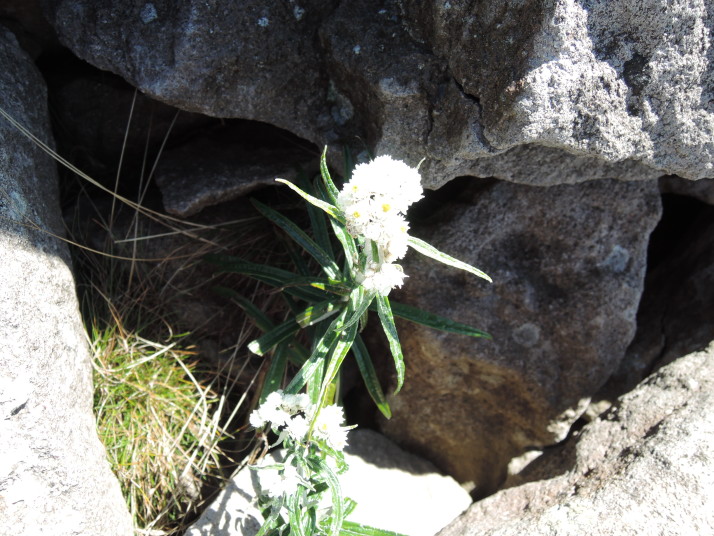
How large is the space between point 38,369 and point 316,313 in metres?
0.96

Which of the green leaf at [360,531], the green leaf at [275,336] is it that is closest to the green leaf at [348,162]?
the green leaf at [275,336]

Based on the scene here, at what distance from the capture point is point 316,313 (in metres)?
2.30

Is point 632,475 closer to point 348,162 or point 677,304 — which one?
point 677,304

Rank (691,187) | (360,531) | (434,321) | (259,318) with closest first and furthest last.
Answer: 1. (360,531)
2. (434,321)
3. (259,318)
4. (691,187)

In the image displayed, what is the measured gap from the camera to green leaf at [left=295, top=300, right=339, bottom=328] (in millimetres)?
2291

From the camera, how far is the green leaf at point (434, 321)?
2.46 meters

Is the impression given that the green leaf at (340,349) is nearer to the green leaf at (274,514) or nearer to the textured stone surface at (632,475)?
the green leaf at (274,514)

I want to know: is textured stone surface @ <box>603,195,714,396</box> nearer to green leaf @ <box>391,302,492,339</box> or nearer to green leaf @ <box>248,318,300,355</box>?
green leaf @ <box>391,302,492,339</box>

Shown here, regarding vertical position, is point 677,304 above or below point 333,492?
above

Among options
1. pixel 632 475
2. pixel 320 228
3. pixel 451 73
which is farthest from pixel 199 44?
pixel 632 475

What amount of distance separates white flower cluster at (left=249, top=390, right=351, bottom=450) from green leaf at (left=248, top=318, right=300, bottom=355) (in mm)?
296

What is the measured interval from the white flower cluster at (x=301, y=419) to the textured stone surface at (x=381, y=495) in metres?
0.55

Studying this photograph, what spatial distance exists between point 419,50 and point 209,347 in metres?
1.58

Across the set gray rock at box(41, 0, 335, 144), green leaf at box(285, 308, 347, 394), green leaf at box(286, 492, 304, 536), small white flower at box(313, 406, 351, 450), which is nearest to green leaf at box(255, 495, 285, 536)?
green leaf at box(286, 492, 304, 536)
